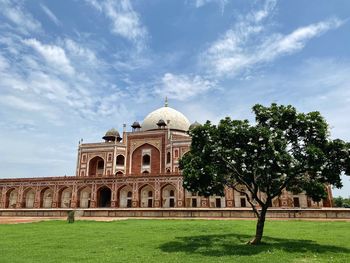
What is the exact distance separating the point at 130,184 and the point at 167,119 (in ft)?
57.5

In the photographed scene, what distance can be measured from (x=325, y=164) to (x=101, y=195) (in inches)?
1402

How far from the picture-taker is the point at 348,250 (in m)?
10.0

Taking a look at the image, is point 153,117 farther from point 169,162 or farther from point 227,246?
point 227,246

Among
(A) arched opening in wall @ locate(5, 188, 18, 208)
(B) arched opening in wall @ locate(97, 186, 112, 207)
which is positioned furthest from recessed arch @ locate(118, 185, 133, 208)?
(A) arched opening in wall @ locate(5, 188, 18, 208)

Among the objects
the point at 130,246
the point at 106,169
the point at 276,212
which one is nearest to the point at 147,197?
the point at 106,169

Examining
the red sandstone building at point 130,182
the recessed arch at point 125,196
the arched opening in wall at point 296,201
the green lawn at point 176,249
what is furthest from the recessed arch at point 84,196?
the green lawn at point 176,249

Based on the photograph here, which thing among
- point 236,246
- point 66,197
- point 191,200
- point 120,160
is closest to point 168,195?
point 191,200

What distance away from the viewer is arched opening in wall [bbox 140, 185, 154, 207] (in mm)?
39406

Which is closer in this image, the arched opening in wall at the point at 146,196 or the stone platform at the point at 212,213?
the stone platform at the point at 212,213

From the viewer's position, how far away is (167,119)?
2105 inches

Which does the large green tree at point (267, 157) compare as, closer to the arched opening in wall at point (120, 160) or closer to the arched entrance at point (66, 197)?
the arched entrance at point (66, 197)

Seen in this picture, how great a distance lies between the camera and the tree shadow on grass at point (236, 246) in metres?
9.93

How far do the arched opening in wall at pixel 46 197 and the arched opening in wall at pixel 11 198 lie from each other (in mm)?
4006

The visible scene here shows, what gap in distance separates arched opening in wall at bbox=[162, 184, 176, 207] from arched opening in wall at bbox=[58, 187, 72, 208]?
1263 centimetres
